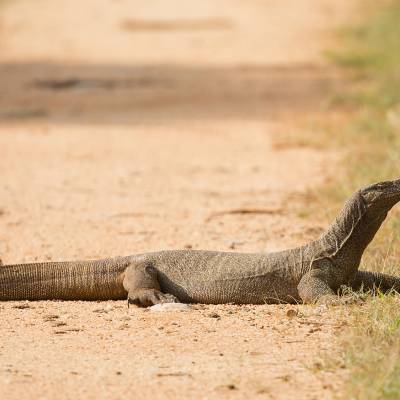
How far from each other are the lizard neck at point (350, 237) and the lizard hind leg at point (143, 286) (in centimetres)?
81

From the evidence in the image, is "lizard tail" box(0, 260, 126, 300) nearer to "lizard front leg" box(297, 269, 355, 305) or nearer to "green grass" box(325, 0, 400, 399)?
"lizard front leg" box(297, 269, 355, 305)

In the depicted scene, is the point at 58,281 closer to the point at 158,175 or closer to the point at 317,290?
the point at 317,290

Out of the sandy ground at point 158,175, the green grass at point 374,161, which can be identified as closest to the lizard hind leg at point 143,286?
the sandy ground at point 158,175

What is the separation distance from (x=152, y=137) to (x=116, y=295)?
5.82m

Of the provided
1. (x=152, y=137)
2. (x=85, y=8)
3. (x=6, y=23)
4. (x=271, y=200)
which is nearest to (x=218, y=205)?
(x=271, y=200)

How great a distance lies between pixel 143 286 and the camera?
5.57 m

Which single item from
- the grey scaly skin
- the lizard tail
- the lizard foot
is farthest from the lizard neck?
the lizard tail

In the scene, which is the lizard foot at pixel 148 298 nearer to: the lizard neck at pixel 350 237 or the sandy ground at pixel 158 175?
the sandy ground at pixel 158 175

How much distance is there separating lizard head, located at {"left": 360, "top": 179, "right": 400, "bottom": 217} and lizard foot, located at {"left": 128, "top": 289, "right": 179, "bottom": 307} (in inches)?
43.4

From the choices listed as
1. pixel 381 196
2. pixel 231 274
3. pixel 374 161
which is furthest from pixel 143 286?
pixel 374 161

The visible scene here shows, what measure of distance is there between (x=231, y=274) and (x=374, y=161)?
12.2ft

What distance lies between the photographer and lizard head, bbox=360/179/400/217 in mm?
5508

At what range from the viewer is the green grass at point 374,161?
163 inches

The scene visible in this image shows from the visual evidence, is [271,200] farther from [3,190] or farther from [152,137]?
[152,137]
